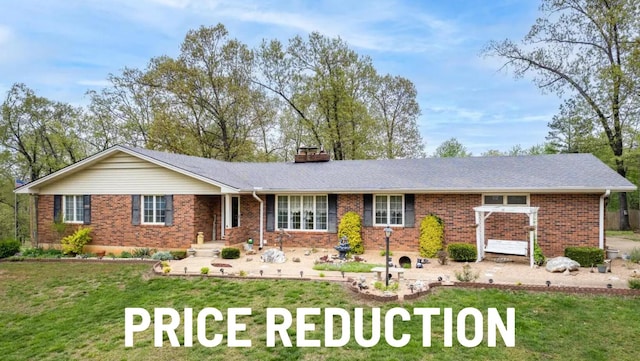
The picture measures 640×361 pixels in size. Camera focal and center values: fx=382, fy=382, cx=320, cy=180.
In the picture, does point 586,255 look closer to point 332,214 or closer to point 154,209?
point 332,214

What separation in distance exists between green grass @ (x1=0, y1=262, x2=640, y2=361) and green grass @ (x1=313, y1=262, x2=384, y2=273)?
169 centimetres

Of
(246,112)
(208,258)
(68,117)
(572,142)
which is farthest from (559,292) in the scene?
(68,117)

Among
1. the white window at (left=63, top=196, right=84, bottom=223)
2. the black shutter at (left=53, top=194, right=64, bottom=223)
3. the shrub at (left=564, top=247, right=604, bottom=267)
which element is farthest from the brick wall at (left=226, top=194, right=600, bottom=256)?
the black shutter at (left=53, top=194, right=64, bottom=223)

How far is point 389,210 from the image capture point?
47.0 feet

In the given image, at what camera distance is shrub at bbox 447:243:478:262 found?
12117 mm

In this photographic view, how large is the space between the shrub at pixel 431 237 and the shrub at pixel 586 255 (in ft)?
12.3

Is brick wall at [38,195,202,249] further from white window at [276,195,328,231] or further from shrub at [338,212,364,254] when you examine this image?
shrub at [338,212,364,254]

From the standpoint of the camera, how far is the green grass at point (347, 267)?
10875 millimetres

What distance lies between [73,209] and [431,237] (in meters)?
14.2

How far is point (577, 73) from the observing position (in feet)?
77.0

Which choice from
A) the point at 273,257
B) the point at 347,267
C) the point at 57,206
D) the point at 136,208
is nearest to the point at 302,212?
the point at 273,257

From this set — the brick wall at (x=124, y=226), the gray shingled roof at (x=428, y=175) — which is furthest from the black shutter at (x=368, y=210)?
the brick wall at (x=124, y=226)

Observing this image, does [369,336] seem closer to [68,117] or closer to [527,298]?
[527,298]

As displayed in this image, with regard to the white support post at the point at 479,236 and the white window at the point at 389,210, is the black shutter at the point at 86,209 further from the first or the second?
the white support post at the point at 479,236
